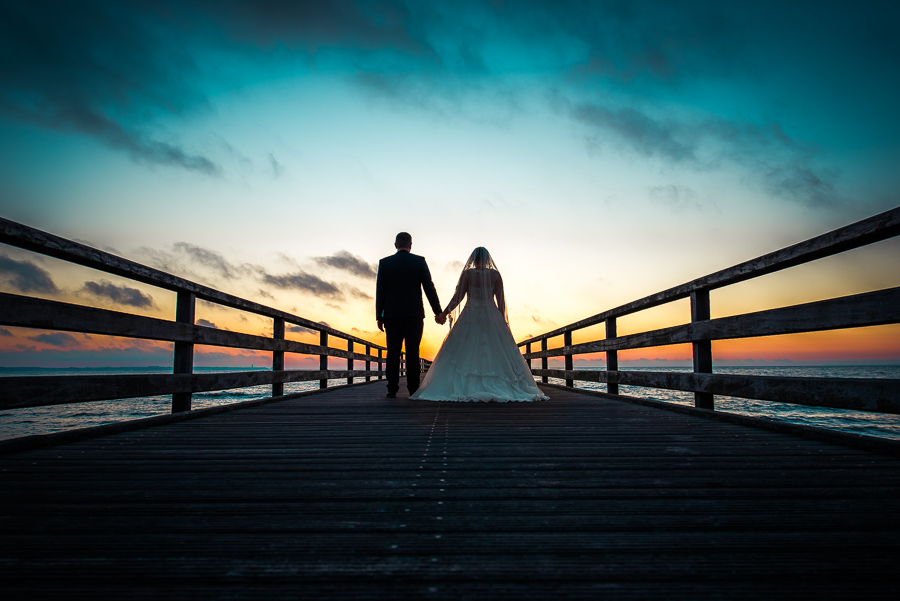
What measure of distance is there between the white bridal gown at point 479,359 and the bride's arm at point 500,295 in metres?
0.02

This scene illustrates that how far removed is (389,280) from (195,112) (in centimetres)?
934

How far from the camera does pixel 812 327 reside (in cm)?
252

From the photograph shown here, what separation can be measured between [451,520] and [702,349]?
3347 mm

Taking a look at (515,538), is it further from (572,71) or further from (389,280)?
(572,71)

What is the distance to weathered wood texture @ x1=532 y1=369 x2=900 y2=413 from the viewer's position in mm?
2205

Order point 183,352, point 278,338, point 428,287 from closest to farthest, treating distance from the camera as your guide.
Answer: point 183,352 < point 278,338 < point 428,287

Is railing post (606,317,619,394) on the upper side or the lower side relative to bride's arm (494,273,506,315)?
lower

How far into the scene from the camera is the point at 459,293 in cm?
658

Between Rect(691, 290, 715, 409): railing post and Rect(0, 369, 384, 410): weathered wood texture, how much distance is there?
4.57 m

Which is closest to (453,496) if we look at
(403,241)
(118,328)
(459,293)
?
(118,328)

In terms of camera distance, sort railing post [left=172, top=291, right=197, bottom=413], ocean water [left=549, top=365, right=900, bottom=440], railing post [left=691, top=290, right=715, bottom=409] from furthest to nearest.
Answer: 1. ocean water [left=549, top=365, right=900, bottom=440]
2. railing post [left=691, top=290, right=715, bottom=409]
3. railing post [left=172, top=291, right=197, bottom=413]

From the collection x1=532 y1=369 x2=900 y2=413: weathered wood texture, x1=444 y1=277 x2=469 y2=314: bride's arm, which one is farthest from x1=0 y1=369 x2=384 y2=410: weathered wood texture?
x1=532 y1=369 x2=900 y2=413: weathered wood texture

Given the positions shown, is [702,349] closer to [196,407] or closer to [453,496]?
[453,496]

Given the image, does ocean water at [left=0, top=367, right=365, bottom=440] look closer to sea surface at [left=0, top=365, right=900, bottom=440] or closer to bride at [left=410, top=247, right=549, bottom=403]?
sea surface at [left=0, top=365, right=900, bottom=440]
